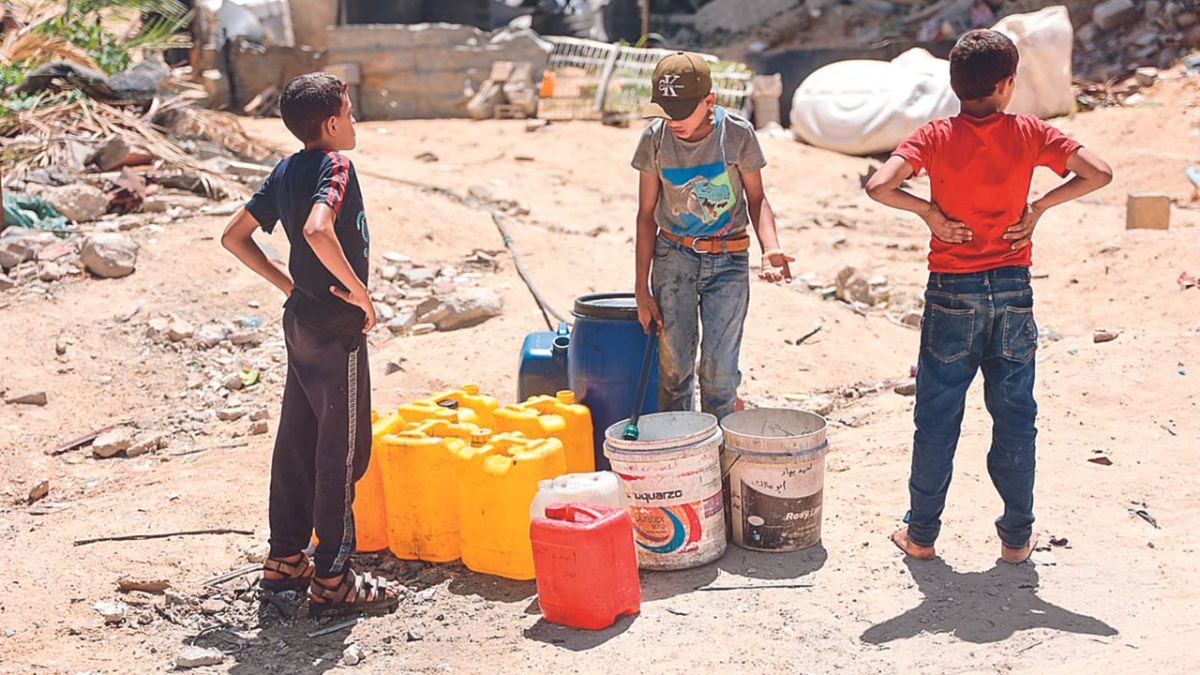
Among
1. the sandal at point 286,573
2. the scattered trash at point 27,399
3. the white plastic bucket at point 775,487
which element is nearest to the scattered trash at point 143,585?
the sandal at point 286,573

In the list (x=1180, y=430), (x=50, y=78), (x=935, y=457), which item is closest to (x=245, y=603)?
(x=935, y=457)

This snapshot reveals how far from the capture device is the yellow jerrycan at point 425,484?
4.38 meters

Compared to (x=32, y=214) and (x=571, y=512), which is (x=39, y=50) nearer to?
(x=32, y=214)

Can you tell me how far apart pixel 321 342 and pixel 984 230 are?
84.7 inches

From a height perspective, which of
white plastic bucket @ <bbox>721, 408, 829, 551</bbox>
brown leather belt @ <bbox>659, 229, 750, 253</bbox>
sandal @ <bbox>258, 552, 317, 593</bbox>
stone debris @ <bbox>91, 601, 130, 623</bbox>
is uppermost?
brown leather belt @ <bbox>659, 229, 750, 253</bbox>

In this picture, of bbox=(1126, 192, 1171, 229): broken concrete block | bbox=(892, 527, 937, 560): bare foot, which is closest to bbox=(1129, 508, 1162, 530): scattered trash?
bbox=(892, 527, 937, 560): bare foot

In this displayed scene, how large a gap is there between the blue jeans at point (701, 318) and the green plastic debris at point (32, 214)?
5.91 metres

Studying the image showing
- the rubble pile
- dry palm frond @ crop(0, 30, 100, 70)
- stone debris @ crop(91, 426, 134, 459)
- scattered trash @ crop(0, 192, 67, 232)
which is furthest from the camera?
dry palm frond @ crop(0, 30, 100, 70)

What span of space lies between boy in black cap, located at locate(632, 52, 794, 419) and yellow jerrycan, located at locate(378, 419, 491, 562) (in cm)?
84

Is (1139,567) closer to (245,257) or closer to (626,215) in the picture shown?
(245,257)

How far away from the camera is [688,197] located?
4406mm

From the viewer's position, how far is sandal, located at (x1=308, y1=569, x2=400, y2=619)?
4035mm

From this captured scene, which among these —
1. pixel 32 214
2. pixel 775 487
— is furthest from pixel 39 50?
pixel 775 487

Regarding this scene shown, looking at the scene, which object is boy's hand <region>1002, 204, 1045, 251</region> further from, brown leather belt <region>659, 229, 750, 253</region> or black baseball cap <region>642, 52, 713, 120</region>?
black baseball cap <region>642, 52, 713, 120</region>
